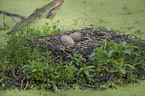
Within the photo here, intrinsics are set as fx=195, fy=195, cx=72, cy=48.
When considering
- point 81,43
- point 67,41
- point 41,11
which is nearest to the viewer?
point 67,41

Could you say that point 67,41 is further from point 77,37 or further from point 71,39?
point 77,37

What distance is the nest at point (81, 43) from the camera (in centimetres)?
275

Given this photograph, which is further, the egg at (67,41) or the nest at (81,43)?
the egg at (67,41)

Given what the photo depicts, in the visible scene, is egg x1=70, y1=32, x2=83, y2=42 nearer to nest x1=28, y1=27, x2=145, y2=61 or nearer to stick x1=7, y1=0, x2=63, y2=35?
nest x1=28, y1=27, x2=145, y2=61

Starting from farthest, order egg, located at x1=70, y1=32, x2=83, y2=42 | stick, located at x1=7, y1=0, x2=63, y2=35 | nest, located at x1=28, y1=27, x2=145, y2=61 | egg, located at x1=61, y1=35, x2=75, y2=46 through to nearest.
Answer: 1. stick, located at x1=7, y1=0, x2=63, y2=35
2. egg, located at x1=70, y1=32, x2=83, y2=42
3. egg, located at x1=61, y1=35, x2=75, y2=46
4. nest, located at x1=28, y1=27, x2=145, y2=61

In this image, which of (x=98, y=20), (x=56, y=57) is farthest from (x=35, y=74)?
(x=98, y=20)

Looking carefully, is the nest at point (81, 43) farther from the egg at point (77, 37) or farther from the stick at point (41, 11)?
the stick at point (41, 11)

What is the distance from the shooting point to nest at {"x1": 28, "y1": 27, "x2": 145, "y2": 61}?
2754 millimetres

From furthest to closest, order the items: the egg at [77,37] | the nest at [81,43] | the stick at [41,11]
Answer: the stick at [41,11]
the egg at [77,37]
the nest at [81,43]

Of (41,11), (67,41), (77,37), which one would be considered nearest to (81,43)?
(77,37)

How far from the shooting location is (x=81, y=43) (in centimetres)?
311

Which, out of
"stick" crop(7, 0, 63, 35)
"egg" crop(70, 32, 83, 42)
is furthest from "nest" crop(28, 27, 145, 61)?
"stick" crop(7, 0, 63, 35)

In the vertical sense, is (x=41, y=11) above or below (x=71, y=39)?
above

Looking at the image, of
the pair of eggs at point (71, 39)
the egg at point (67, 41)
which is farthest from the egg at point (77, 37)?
the egg at point (67, 41)
